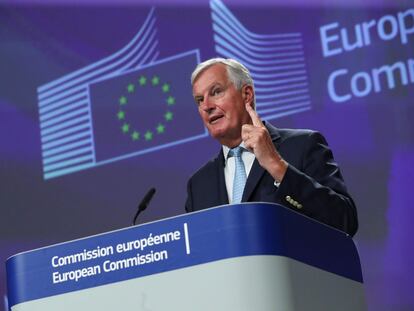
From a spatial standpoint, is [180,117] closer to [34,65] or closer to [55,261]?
[34,65]

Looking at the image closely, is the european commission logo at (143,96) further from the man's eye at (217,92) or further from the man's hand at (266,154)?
the man's hand at (266,154)

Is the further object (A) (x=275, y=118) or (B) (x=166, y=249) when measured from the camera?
(A) (x=275, y=118)

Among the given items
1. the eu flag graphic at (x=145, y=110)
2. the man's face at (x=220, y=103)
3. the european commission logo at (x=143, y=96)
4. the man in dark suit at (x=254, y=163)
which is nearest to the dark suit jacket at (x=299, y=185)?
the man in dark suit at (x=254, y=163)

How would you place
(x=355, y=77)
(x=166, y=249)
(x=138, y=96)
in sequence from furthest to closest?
(x=138, y=96), (x=355, y=77), (x=166, y=249)

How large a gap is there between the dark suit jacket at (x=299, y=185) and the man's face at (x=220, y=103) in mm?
145

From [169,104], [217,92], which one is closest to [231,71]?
[217,92]

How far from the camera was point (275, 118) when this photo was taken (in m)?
5.11

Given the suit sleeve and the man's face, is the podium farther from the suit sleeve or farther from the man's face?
the man's face

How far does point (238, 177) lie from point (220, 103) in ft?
0.87

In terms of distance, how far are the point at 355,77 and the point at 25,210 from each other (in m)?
2.19

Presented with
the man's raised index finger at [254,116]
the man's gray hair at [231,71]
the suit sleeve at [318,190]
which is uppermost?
the man's gray hair at [231,71]

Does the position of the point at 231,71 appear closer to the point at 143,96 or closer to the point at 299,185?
the point at 299,185

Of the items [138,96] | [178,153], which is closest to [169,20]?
[138,96]

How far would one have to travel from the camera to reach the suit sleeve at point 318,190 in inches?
107
